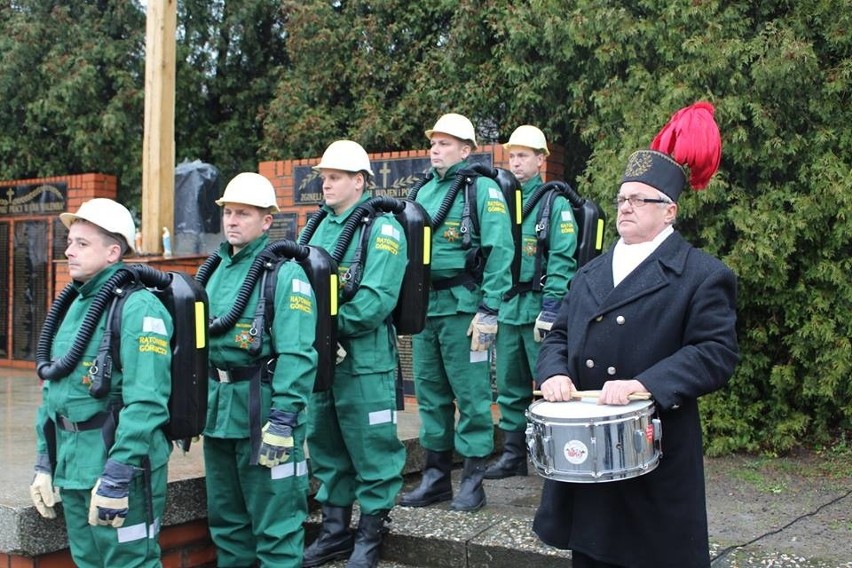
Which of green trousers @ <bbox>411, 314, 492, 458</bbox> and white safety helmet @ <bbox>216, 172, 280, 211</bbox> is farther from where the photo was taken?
green trousers @ <bbox>411, 314, 492, 458</bbox>

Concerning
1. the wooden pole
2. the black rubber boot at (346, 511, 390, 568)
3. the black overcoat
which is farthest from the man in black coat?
the wooden pole

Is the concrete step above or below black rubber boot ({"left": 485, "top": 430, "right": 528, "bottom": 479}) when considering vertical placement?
below

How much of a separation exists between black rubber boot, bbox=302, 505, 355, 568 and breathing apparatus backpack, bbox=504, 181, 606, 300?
1871 mm

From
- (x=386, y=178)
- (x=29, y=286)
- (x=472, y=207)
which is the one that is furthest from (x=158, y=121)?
(x=472, y=207)

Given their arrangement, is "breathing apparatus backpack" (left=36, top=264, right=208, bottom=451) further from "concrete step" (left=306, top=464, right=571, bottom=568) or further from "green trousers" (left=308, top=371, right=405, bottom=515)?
"concrete step" (left=306, top=464, right=571, bottom=568)

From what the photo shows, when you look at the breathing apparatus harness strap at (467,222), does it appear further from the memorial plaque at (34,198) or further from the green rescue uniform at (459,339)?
the memorial plaque at (34,198)

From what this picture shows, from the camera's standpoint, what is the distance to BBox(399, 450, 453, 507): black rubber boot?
19.2 ft

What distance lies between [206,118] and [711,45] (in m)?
9.75

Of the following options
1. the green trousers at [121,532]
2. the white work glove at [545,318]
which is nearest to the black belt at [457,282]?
the white work glove at [545,318]

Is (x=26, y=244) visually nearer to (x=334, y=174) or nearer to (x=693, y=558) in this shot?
(x=334, y=174)

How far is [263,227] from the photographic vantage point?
491 centimetres

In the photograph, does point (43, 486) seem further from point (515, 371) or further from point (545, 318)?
point (515, 371)

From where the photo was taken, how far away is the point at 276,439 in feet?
14.5

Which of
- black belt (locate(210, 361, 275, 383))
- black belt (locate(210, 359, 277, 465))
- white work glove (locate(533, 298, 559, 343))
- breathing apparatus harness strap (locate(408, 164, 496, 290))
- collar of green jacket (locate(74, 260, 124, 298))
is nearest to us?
collar of green jacket (locate(74, 260, 124, 298))
